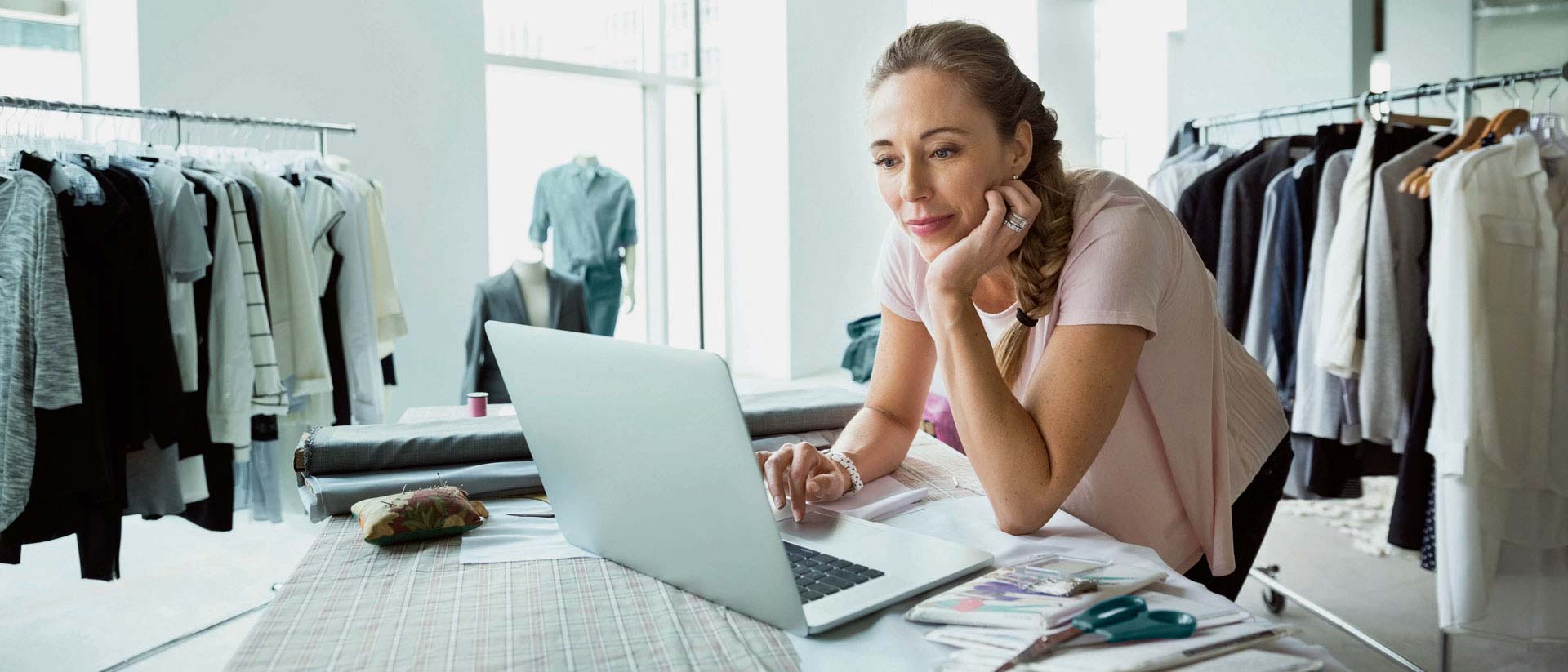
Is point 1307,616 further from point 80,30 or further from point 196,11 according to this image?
point 80,30

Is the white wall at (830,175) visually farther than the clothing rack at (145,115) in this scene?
Yes

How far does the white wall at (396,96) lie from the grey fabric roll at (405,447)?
111 inches

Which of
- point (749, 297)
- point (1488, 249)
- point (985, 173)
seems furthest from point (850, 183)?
point (985, 173)

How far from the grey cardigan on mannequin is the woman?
2230 millimetres

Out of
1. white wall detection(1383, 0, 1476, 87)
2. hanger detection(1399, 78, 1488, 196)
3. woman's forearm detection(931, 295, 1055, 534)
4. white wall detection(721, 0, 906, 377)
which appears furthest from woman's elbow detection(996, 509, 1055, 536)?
white wall detection(721, 0, 906, 377)

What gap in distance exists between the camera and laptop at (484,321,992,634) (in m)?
0.77

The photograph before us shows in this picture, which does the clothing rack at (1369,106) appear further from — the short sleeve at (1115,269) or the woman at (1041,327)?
the short sleeve at (1115,269)

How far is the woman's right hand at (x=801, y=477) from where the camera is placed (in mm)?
1090

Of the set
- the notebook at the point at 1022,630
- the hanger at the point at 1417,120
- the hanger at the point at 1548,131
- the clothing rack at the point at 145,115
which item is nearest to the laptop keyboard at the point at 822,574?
the notebook at the point at 1022,630

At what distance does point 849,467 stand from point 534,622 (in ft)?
1.59

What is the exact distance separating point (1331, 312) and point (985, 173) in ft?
5.70

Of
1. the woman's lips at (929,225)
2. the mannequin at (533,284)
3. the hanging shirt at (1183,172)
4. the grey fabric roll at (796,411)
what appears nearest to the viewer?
the woman's lips at (929,225)

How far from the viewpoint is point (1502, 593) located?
85.8 inches

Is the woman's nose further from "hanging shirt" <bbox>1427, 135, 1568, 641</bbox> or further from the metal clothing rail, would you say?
the metal clothing rail
